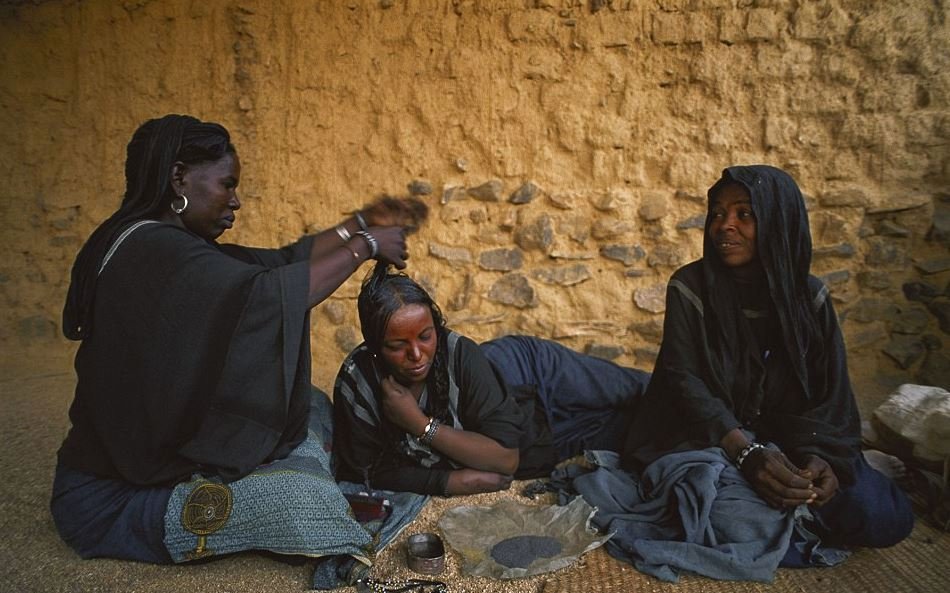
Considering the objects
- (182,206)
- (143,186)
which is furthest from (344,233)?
(143,186)

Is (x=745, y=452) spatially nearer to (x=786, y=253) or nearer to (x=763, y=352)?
(x=763, y=352)

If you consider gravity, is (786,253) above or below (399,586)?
above

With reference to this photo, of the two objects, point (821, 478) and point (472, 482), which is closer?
point (821, 478)

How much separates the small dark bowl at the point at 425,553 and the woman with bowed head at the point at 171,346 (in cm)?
48

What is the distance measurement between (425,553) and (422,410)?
57cm

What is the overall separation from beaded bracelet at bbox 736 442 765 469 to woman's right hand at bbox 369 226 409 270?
1356 millimetres

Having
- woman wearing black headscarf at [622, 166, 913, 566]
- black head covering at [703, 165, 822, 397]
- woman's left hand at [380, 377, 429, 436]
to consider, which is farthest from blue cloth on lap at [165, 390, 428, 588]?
black head covering at [703, 165, 822, 397]

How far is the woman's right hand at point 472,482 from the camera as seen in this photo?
2654 mm

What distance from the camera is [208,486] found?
2.15 metres

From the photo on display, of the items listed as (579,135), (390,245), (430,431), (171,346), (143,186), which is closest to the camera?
(171,346)

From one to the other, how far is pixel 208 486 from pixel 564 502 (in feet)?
4.24

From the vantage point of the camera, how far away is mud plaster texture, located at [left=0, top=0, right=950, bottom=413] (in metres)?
4.01

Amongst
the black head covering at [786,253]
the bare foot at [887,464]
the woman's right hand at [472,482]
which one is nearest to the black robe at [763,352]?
the black head covering at [786,253]

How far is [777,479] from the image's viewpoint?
2250 mm
